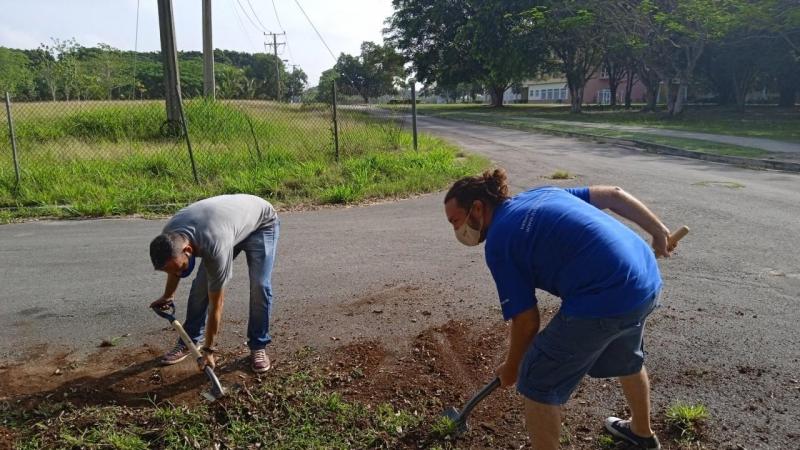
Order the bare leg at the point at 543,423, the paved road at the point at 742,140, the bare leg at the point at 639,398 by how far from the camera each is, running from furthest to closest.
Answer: the paved road at the point at 742,140 < the bare leg at the point at 639,398 < the bare leg at the point at 543,423

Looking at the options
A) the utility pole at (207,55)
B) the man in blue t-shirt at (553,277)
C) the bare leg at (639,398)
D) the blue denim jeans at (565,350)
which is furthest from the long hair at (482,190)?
the utility pole at (207,55)

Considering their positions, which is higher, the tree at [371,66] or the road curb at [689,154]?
the tree at [371,66]

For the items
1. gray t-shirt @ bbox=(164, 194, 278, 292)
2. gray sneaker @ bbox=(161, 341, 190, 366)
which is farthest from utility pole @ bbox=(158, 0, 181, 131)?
gray t-shirt @ bbox=(164, 194, 278, 292)

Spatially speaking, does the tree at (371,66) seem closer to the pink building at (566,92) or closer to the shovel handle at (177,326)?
the pink building at (566,92)

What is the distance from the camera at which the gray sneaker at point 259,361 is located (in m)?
3.51

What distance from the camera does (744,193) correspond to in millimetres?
8852

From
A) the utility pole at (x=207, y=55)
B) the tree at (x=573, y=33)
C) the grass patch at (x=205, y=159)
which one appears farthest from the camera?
the tree at (x=573, y=33)

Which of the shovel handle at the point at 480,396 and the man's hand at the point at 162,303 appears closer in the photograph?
the shovel handle at the point at 480,396

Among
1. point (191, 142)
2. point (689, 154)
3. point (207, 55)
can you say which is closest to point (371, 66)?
point (207, 55)

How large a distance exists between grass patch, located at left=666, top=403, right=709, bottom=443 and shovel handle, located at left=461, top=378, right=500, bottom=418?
3.20 feet

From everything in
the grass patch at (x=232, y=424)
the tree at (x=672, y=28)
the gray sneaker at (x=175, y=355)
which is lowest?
the grass patch at (x=232, y=424)

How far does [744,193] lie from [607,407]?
24.3 feet

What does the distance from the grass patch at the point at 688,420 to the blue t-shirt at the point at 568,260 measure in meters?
1.15

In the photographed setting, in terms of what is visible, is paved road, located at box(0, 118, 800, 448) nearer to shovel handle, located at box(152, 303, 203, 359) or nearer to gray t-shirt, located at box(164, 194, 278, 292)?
shovel handle, located at box(152, 303, 203, 359)
